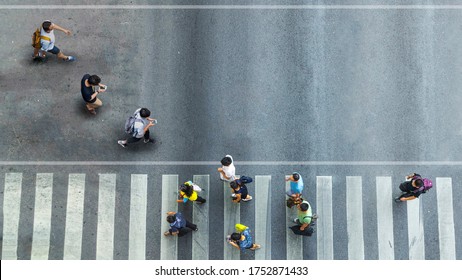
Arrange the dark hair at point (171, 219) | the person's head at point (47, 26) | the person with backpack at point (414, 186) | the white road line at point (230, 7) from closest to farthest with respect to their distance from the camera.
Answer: the dark hair at point (171, 219) → the person with backpack at point (414, 186) → the person's head at point (47, 26) → the white road line at point (230, 7)

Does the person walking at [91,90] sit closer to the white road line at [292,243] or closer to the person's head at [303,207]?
the person's head at [303,207]

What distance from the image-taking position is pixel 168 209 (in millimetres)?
15578

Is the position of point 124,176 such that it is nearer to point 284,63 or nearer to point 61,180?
point 61,180

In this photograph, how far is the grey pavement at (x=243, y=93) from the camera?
15.8 meters

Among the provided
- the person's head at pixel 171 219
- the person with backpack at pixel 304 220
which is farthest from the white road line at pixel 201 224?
the person with backpack at pixel 304 220

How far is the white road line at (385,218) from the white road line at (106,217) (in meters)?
7.73

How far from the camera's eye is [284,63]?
16.5 metres

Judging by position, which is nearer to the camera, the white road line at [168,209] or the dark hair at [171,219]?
the dark hair at [171,219]

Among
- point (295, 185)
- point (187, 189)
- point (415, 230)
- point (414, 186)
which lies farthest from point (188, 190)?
point (415, 230)

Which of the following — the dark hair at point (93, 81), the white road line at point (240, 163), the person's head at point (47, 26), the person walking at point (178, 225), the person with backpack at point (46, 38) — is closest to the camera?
the person walking at point (178, 225)

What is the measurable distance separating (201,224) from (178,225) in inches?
50.6

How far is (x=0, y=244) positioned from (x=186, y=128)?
20.7 feet

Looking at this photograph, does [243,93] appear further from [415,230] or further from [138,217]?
[415,230]

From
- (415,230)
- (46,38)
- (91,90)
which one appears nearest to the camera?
(91,90)
